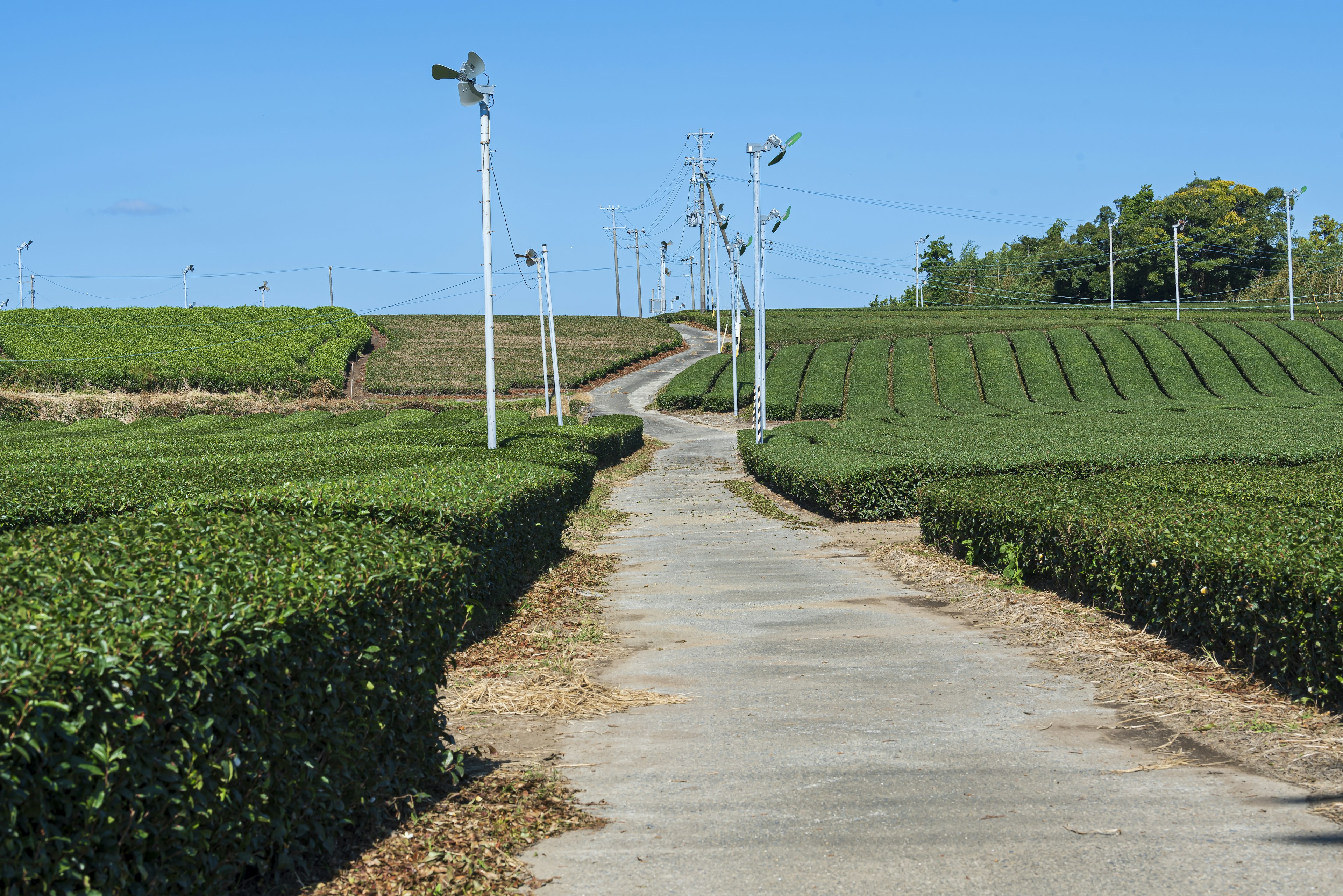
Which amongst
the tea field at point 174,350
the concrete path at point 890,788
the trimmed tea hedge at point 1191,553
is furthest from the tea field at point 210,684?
the tea field at point 174,350

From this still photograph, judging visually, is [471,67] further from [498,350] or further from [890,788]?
[498,350]

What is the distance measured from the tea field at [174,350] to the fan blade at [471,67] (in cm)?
5057

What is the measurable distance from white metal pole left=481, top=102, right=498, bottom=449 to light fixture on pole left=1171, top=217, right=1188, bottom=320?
2428 inches

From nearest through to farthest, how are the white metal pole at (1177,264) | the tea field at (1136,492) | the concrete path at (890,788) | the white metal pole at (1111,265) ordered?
the concrete path at (890,788) → the tea field at (1136,492) → the white metal pole at (1177,264) → the white metal pole at (1111,265)

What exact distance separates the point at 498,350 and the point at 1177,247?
186ft

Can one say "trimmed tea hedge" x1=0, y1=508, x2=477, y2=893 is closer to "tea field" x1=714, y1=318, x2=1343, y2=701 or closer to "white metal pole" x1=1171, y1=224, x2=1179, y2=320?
"tea field" x1=714, y1=318, x2=1343, y2=701

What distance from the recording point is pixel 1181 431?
94.9 ft

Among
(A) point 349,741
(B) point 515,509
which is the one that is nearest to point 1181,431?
(B) point 515,509

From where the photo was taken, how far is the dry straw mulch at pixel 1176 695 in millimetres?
5355

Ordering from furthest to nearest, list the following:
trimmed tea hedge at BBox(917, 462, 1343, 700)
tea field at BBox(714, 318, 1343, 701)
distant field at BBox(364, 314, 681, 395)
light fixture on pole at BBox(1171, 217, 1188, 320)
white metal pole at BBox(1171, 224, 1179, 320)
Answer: light fixture on pole at BBox(1171, 217, 1188, 320) → white metal pole at BBox(1171, 224, 1179, 320) → distant field at BBox(364, 314, 681, 395) → tea field at BBox(714, 318, 1343, 701) → trimmed tea hedge at BBox(917, 462, 1343, 700)

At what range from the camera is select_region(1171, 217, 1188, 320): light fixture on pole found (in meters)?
75.2

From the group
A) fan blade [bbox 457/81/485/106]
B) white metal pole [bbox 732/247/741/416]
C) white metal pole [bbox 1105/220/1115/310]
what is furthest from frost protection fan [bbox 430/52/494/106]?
white metal pole [bbox 1105/220/1115/310]

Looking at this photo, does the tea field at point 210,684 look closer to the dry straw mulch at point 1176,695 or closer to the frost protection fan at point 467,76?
the dry straw mulch at point 1176,695

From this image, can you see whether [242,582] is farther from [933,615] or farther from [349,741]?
[933,615]
